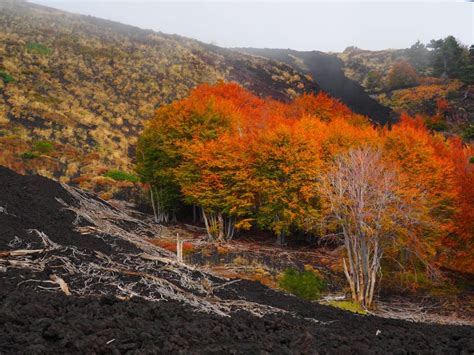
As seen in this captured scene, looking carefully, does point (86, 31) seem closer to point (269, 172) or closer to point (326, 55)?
point (269, 172)

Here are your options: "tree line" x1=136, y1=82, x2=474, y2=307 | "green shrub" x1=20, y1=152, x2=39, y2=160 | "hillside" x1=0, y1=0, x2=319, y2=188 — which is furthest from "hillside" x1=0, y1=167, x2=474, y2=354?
"hillside" x1=0, y1=0, x2=319, y2=188

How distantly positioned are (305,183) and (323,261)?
4.41 metres

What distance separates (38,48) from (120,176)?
2927 cm

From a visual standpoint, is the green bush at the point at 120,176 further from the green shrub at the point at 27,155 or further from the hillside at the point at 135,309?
the hillside at the point at 135,309

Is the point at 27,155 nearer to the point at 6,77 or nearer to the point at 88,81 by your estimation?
the point at 6,77

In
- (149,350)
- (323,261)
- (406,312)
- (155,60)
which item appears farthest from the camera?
(155,60)

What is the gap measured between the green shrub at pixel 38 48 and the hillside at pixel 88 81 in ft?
0.56

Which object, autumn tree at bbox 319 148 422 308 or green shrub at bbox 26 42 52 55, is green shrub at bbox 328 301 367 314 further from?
green shrub at bbox 26 42 52 55

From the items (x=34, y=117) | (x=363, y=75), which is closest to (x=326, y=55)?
(x=363, y=75)

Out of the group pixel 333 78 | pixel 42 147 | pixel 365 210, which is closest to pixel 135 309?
pixel 365 210

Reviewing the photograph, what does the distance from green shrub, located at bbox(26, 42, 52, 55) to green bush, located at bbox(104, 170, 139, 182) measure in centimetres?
2727

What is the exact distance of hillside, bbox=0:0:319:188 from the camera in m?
32.0

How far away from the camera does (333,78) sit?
9775 cm

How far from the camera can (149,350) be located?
13.6ft
